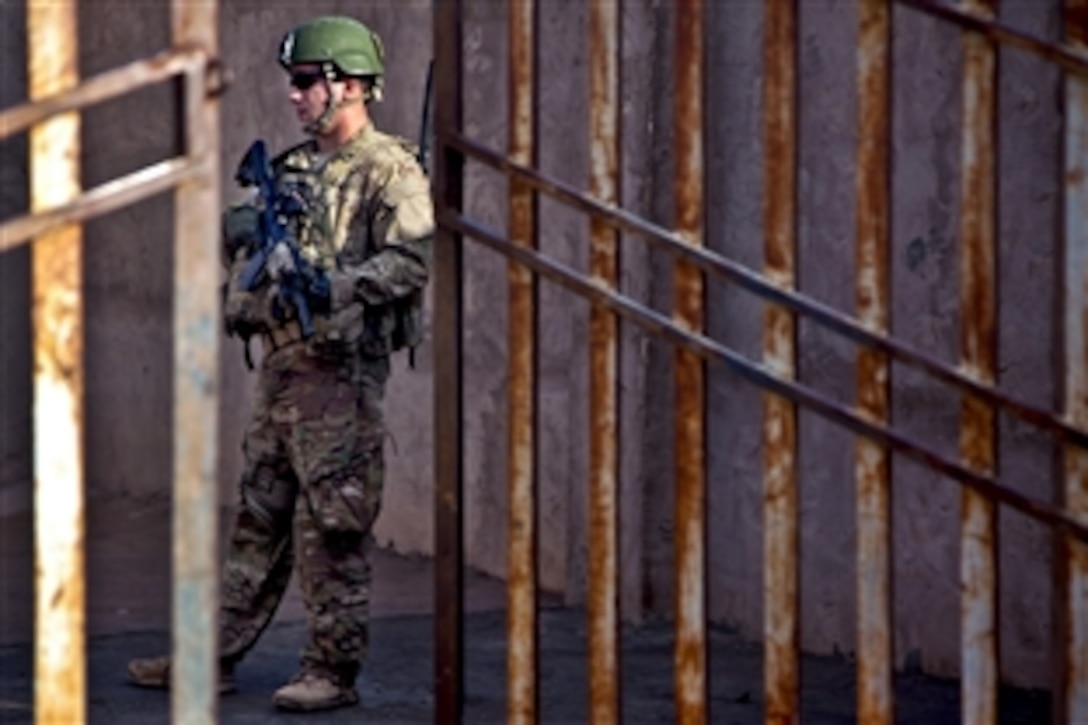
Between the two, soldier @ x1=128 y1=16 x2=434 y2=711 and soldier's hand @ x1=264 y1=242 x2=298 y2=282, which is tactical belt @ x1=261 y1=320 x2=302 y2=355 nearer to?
soldier @ x1=128 y1=16 x2=434 y2=711

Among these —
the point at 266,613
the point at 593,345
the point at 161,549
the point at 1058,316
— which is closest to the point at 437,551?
the point at 593,345

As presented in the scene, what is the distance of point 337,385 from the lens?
6.23 m

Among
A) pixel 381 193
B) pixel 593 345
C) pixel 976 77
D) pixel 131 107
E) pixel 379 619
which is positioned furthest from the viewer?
pixel 131 107

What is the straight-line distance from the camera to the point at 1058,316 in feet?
13.3

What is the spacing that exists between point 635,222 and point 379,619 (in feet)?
12.3

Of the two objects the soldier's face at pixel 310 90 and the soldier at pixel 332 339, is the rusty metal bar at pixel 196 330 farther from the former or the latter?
the soldier's face at pixel 310 90

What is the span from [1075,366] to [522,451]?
98cm

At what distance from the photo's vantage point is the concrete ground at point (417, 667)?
20.5 ft

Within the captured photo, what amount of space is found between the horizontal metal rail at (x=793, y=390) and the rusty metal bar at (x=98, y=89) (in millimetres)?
1310

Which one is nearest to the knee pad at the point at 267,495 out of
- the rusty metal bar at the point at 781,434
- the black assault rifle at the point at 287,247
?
the black assault rifle at the point at 287,247

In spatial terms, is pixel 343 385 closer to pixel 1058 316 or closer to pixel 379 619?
pixel 379 619

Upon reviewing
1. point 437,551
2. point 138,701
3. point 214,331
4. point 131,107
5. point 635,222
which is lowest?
point 138,701

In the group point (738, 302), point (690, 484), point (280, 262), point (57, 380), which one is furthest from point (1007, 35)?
point (738, 302)

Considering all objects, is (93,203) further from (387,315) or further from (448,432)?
(387,315)
